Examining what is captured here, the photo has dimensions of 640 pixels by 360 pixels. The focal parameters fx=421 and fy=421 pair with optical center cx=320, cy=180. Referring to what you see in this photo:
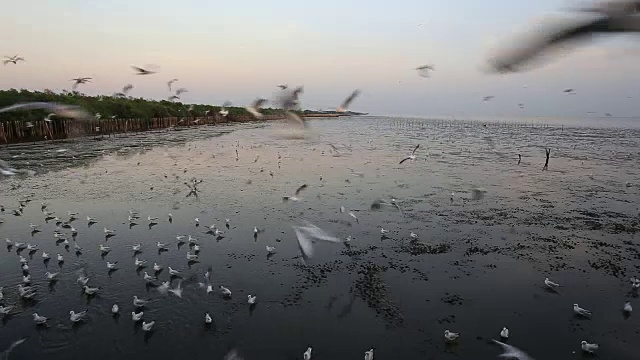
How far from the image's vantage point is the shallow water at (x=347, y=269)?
7422 mm

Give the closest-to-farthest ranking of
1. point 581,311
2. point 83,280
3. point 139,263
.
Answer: point 581,311
point 83,280
point 139,263

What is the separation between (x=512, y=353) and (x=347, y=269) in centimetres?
417

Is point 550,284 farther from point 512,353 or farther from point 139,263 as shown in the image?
point 139,263

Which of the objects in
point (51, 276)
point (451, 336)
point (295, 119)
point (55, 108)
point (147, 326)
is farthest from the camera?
point (51, 276)

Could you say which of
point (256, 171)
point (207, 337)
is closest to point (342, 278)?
point (207, 337)

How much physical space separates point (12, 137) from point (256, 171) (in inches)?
1168

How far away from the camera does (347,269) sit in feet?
33.6

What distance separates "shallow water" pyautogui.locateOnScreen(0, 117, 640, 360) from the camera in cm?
742

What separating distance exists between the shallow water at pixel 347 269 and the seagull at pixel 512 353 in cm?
A: 16

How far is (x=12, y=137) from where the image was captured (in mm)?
39844

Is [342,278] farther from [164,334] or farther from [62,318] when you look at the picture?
[62,318]

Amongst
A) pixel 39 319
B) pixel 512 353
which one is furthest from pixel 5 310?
pixel 512 353

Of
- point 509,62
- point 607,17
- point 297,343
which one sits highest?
point 607,17

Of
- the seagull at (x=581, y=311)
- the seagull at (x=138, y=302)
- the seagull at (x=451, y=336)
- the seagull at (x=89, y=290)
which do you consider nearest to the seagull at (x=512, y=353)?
the seagull at (x=451, y=336)
